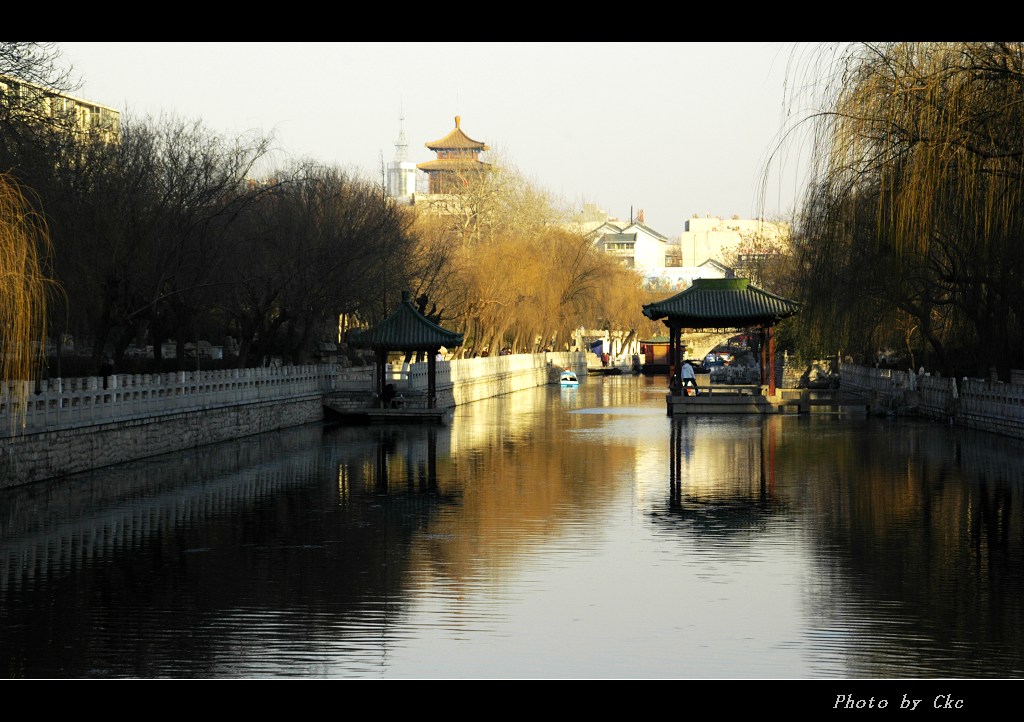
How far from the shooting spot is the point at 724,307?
46.8 m

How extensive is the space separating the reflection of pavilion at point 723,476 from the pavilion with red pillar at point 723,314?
713 centimetres

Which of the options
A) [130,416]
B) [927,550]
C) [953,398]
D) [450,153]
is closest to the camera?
[927,550]

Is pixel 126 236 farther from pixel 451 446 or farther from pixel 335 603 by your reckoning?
pixel 335 603

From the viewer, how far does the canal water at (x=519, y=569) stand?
10.2 m

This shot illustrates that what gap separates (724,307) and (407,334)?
12.2 metres

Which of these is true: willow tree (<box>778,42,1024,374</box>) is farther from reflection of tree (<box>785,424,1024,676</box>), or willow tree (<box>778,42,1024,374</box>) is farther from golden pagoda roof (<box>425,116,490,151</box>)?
golden pagoda roof (<box>425,116,490,151</box>)

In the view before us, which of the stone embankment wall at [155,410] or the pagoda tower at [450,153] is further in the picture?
the pagoda tower at [450,153]

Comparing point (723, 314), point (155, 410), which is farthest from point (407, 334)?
point (155, 410)

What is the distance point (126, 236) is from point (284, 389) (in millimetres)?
8601

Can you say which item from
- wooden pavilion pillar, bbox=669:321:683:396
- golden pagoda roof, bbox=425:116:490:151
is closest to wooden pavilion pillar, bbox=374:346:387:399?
wooden pavilion pillar, bbox=669:321:683:396

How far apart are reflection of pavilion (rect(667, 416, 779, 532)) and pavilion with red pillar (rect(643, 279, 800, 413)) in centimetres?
713

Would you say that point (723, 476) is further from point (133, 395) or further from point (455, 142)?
point (455, 142)

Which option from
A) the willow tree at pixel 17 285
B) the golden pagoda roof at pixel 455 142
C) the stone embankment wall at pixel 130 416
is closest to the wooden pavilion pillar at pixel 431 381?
the stone embankment wall at pixel 130 416

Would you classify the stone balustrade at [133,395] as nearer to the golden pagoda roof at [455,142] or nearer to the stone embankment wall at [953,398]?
the stone embankment wall at [953,398]
